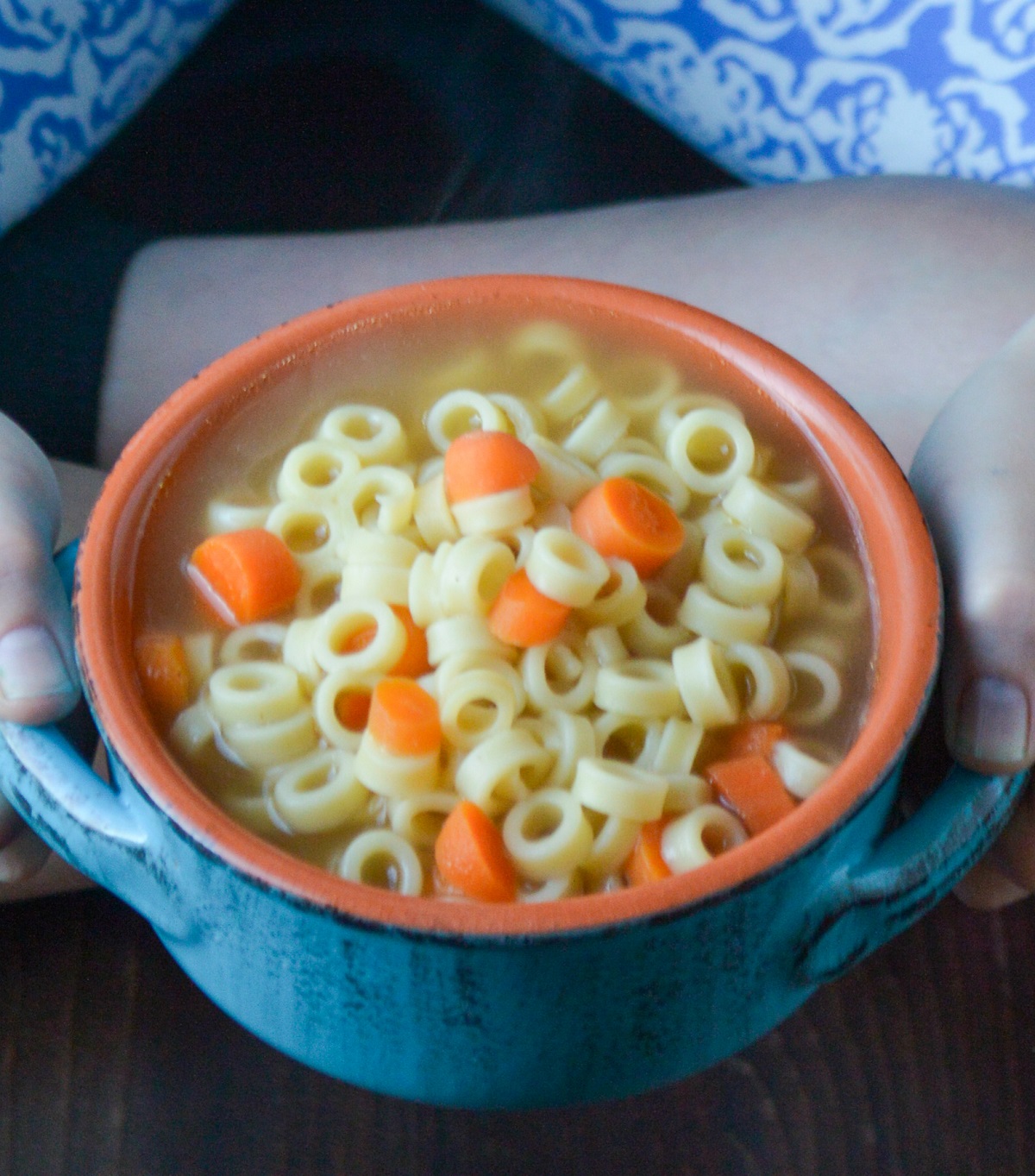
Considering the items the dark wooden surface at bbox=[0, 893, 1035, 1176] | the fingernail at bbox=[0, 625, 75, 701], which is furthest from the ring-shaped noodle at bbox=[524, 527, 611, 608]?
the dark wooden surface at bbox=[0, 893, 1035, 1176]

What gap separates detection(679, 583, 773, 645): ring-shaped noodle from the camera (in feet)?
1.71

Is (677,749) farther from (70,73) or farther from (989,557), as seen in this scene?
(70,73)

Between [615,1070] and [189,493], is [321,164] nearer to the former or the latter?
[189,493]

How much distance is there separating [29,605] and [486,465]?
0.74 ft

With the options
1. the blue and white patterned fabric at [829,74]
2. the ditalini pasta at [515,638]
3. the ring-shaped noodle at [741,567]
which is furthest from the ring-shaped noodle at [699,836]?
the blue and white patterned fabric at [829,74]

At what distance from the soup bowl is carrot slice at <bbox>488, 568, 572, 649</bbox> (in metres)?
0.13

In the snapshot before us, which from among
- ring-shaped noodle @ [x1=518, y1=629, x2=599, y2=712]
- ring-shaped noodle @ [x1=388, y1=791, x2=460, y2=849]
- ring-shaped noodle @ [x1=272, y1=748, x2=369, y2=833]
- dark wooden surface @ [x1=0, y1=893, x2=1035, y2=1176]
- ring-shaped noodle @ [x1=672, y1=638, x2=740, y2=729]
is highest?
ring-shaped noodle @ [x1=672, y1=638, x2=740, y2=729]

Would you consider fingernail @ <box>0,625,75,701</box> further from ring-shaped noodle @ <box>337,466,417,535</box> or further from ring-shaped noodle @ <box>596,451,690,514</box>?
ring-shaped noodle @ <box>596,451,690,514</box>

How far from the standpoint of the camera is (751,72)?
100cm

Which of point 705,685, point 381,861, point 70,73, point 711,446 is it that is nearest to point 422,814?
point 381,861

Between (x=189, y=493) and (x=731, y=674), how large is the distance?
264 mm

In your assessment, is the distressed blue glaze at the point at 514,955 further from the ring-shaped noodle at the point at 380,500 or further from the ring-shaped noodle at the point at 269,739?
the ring-shaped noodle at the point at 380,500

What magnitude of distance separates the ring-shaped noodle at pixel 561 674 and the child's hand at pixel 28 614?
205mm

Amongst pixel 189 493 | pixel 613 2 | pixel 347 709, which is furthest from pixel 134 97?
pixel 347 709
